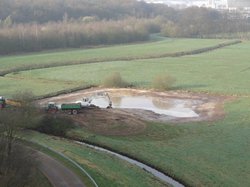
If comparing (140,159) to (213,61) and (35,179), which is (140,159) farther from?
(213,61)

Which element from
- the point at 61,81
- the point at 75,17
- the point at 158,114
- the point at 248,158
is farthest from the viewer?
the point at 75,17

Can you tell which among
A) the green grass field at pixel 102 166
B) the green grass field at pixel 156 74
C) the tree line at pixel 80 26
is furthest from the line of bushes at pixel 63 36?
the green grass field at pixel 102 166

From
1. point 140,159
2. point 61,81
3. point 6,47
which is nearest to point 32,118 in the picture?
point 140,159

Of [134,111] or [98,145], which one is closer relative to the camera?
[98,145]

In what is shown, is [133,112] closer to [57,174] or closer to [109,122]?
[109,122]

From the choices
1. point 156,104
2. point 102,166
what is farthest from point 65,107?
point 102,166

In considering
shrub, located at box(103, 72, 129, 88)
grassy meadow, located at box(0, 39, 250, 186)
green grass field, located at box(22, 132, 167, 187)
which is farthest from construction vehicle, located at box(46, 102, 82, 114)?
shrub, located at box(103, 72, 129, 88)

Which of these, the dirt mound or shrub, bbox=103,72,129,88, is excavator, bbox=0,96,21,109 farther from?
shrub, bbox=103,72,129,88
